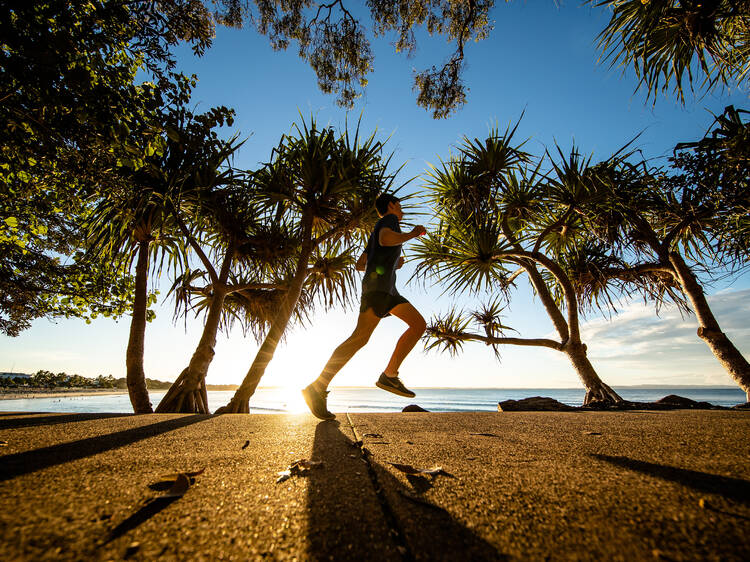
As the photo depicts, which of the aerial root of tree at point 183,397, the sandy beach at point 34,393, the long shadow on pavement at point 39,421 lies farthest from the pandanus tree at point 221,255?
the sandy beach at point 34,393

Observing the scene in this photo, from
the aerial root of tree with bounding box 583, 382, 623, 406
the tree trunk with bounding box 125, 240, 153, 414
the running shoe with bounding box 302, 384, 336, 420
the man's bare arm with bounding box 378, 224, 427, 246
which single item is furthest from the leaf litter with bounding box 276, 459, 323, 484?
the aerial root of tree with bounding box 583, 382, 623, 406

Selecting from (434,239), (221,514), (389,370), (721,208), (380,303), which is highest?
(434,239)

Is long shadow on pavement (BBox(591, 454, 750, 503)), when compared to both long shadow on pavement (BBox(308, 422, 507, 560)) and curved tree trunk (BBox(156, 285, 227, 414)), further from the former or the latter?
curved tree trunk (BBox(156, 285, 227, 414))

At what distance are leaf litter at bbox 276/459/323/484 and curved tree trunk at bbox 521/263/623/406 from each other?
4.15m

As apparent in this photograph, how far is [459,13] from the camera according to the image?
4.43 m

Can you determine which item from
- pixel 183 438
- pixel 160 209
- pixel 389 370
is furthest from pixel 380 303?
pixel 160 209

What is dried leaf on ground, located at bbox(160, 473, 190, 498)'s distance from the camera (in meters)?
0.74

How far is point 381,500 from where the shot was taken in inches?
28.5

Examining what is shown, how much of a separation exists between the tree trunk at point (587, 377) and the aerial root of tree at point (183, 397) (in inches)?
190

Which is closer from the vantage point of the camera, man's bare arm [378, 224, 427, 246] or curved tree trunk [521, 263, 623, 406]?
man's bare arm [378, 224, 427, 246]

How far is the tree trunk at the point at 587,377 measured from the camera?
3893 mm

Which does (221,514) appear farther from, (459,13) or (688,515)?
(459,13)

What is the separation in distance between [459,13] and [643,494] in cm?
568

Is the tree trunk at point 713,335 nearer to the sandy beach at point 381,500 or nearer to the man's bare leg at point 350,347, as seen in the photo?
the sandy beach at point 381,500
